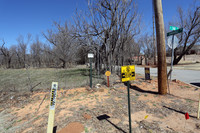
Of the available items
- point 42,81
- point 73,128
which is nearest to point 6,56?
point 42,81

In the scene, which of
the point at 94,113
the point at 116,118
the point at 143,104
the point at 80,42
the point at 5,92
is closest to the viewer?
the point at 116,118

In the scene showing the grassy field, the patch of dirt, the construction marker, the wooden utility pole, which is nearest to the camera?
the construction marker

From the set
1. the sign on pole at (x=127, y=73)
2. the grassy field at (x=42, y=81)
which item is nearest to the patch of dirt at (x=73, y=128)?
the sign on pole at (x=127, y=73)

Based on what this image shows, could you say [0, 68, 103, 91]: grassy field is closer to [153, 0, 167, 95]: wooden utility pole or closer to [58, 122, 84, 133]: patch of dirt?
[58, 122, 84, 133]: patch of dirt

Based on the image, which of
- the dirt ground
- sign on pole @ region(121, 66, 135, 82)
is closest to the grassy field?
the dirt ground

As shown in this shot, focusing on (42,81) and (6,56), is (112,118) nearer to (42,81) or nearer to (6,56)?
(42,81)

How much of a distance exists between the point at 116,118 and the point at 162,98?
247cm

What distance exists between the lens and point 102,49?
1110 cm

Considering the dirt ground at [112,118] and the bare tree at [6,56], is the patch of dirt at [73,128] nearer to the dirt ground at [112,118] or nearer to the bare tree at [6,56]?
the dirt ground at [112,118]

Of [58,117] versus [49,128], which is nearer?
[49,128]

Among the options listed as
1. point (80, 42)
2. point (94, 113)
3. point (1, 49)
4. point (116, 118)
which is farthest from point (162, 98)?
point (1, 49)

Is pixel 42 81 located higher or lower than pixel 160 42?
lower

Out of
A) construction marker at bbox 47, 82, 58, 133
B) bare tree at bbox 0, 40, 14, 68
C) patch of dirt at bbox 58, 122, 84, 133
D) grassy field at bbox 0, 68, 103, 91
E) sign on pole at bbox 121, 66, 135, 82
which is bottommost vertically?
patch of dirt at bbox 58, 122, 84, 133

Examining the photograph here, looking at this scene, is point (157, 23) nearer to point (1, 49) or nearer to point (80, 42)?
point (80, 42)
